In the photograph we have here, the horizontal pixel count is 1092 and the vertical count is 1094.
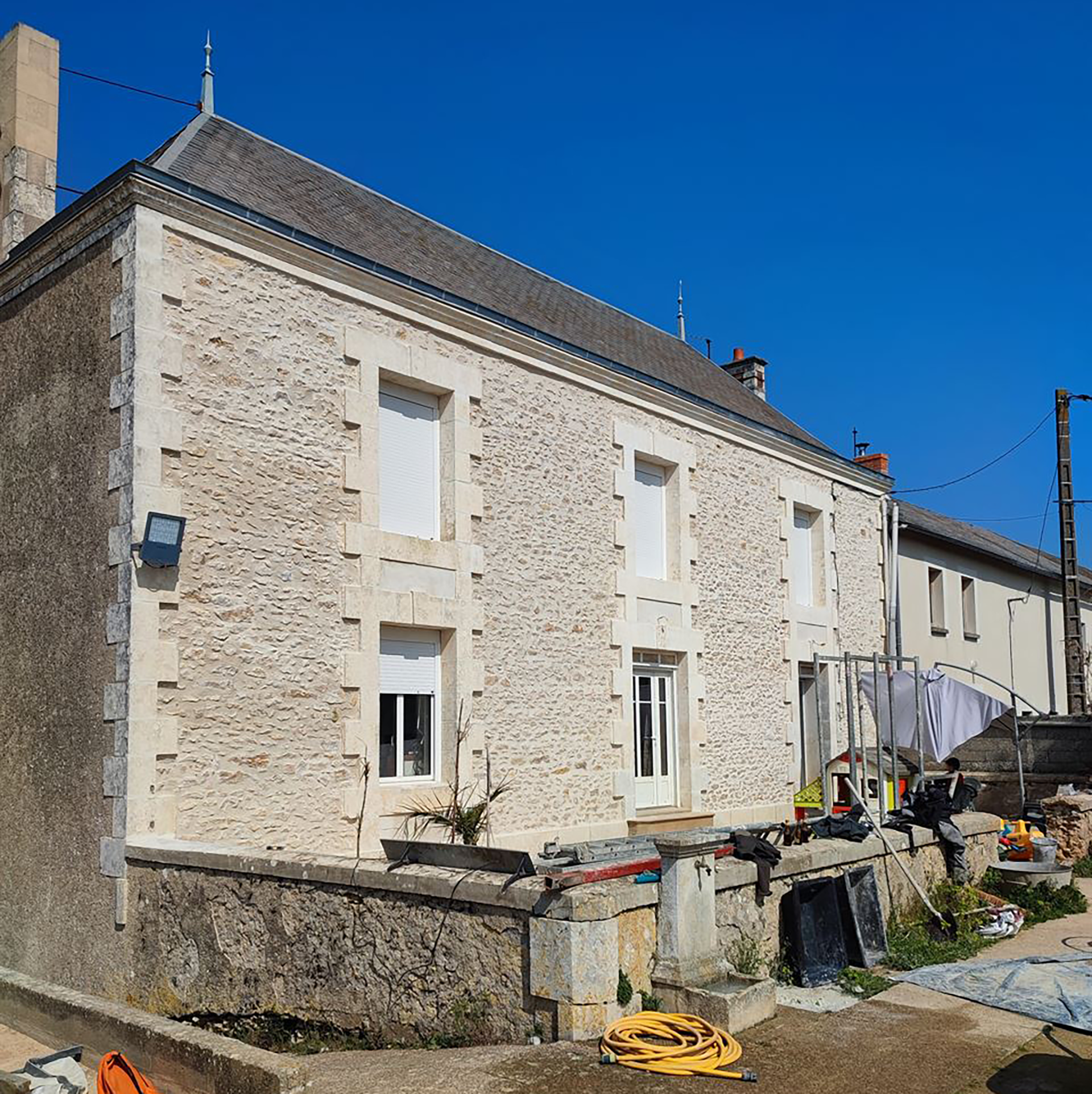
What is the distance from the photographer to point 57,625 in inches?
320

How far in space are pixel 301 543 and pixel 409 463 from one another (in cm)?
150

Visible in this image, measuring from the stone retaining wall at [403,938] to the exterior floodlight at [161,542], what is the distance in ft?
5.91

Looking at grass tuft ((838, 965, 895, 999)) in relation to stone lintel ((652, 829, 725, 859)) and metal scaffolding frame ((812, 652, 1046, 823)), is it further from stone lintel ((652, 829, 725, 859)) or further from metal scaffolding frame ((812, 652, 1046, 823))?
metal scaffolding frame ((812, 652, 1046, 823))

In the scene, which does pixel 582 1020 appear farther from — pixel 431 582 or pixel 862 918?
pixel 431 582

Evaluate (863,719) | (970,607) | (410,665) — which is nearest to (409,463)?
(410,665)

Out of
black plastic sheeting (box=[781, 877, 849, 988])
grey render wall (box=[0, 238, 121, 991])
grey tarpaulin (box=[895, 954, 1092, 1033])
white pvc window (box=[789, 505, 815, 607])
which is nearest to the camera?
grey tarpaulin (box=[895, 954, 1092, 1033])

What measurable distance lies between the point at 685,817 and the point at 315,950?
6296 millimetres

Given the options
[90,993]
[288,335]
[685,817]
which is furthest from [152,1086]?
[685,817]

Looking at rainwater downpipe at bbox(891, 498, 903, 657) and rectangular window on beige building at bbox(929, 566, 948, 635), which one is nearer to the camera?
rainwater downpipe at bbox(891, 498, 903, 657)

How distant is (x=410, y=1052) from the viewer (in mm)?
5281

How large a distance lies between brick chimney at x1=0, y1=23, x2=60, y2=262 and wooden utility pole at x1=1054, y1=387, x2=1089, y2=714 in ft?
53.5

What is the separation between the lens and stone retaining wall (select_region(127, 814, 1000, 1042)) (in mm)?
5184

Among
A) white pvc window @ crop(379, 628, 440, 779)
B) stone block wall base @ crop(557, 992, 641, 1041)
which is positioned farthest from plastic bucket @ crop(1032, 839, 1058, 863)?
stone block wall base @ crop(557, 992, 641, 1041)

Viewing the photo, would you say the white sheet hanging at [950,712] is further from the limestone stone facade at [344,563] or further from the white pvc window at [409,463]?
the white pvc window at [409,463]
